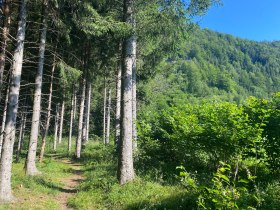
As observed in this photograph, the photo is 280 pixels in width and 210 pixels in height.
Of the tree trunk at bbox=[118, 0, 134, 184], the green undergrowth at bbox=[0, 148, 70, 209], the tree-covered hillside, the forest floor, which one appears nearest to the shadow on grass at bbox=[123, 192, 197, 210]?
the tree trunk at bbox=[118, 0, 134, 184]

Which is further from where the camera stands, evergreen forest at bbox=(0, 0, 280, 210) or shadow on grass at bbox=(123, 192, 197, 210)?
evergreen forest at bbox=(0, 0, 280, 210)

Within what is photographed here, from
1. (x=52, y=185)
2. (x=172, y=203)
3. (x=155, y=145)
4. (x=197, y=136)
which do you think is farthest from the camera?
(x=155, y=145)

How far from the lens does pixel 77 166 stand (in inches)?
680

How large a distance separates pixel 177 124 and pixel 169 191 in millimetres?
3309

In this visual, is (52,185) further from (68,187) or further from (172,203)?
(172,203)

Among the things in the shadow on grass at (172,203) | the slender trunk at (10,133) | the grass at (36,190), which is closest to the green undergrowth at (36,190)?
the grass at (36,190)

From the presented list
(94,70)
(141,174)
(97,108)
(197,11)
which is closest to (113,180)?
(141,174)

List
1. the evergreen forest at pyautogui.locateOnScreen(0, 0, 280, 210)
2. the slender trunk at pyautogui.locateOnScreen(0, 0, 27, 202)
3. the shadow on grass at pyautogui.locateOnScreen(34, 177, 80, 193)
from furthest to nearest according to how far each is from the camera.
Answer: the shadow on grass at pyautogui.locateOnScreen(34, 177, 80, 193) → the slender trunk at pyautogui.locateOnScreen(0, 0, 27, 202) → the evergreen forest at pyautogui.locateOnScreen(0, 0, 280, 210)

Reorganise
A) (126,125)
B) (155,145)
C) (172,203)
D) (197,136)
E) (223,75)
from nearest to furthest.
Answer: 1. (172,203)
2. (197,136)
3. (126,125)
4. (155,145)
5. (223,75)

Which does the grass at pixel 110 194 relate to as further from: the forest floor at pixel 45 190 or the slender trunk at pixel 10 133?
the slender trunk at pixel 10 133

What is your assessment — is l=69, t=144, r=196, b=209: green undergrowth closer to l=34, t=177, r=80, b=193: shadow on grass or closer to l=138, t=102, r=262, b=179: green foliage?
l=34, t=177, r=80, b=193: shadow on grass

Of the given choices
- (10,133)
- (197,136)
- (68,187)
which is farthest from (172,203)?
(68,187)

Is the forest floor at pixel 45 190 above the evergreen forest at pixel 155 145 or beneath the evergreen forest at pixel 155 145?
beneath

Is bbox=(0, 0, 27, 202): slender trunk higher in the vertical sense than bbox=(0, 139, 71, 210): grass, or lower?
higher
